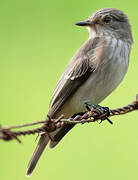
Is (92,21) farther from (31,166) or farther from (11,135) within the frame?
(11,135)

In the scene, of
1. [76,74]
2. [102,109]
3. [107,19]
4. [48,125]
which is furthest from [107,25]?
[48,125]

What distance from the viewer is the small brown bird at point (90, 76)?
15.8ft

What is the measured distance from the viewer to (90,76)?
16.0ft

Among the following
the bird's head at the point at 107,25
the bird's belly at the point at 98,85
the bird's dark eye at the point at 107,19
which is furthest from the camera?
the bird's dark eye at the point at 107,19

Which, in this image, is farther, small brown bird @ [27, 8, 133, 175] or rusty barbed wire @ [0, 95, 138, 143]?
small brown bird @ [27, 8, 133, 175]

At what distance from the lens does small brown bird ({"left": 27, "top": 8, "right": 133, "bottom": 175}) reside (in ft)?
15.8

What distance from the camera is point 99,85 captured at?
485 cm

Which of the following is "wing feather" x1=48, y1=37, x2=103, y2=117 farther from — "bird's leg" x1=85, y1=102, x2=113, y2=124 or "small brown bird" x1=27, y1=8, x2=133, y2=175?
"bird's leg" x1=85, y1=102, x2=113, y2=124

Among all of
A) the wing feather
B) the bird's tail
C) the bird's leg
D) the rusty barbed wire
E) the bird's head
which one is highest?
the rusty barbed wire

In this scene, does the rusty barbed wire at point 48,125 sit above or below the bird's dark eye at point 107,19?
above

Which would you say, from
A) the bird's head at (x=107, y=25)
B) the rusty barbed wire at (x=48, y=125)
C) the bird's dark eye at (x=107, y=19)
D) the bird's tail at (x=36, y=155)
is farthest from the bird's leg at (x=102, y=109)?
the bird's dark eye at (x=107, y=19)

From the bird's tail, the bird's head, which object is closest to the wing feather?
the bird's head

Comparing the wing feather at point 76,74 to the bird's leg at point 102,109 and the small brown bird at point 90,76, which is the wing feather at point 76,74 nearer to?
the small brown bird at point 90,76

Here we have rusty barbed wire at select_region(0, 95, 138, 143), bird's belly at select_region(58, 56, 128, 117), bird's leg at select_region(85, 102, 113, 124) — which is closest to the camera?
rusty barbed wire at select_region(0, 95, 138, 143)
